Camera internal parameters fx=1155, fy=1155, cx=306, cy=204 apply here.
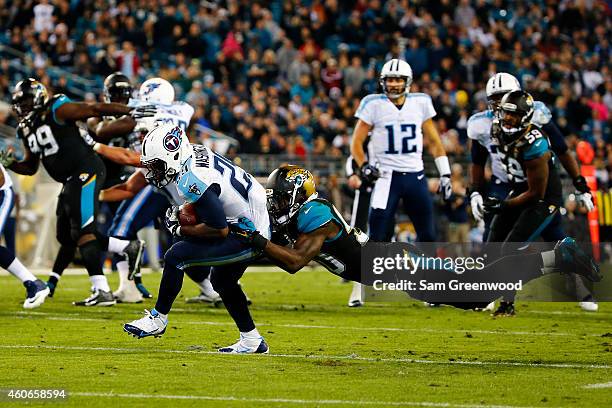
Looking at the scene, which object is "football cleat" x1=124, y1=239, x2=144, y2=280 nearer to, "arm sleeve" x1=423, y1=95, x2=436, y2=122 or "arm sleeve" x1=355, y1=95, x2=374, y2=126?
"arm sleeve" x1=355, y1=95, x2=374, y2=126

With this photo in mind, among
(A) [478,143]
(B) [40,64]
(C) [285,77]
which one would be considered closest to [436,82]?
(C) [285,77]

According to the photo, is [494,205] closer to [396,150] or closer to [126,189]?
[396,150]

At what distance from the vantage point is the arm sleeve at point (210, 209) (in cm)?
693

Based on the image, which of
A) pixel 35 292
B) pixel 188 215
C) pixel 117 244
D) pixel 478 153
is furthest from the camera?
pixel 117 244

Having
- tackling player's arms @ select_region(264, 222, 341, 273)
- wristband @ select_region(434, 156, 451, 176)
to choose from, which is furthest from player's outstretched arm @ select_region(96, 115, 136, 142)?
tackling player's arms @ select_region(264, 222, 341, 273)

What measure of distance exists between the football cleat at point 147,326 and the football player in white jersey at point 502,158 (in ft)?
12.8

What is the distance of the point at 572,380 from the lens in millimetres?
6340

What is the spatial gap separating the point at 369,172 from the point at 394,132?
1.73 ft

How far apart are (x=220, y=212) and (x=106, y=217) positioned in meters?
9.75

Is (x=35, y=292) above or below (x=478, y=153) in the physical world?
below

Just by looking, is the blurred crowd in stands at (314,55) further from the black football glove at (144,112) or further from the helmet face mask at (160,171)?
the helmet face mask at (160,171)

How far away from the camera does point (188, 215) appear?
7.13m

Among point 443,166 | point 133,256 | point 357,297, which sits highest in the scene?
point 443,166

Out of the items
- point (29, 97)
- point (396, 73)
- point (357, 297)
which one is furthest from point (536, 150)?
point (29, 97)
